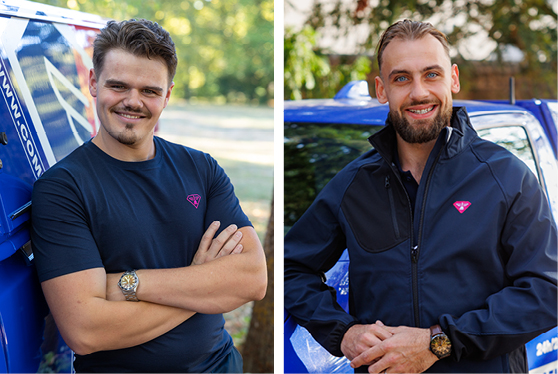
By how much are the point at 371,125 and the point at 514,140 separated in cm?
77

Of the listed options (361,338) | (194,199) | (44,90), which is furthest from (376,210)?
(44,90)

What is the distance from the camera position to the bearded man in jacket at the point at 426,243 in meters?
1.79

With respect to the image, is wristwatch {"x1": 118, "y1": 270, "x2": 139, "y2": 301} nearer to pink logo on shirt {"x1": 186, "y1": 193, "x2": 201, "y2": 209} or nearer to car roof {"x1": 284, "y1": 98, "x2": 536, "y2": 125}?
pink logo on shirt {"x1": 186, "y1": 193, "x2": 201, "y2": 209}

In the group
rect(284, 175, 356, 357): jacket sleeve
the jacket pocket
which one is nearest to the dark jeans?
rect(284, 175, 356, 357): jacket sleeve

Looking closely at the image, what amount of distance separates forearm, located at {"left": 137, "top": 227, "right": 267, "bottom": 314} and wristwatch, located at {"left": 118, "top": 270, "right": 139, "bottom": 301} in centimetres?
2

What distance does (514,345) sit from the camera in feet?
5.95

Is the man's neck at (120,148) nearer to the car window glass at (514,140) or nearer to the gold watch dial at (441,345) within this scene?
the gold watch dial at (441,345)

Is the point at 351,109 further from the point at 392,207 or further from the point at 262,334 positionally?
Answer: the point at 262,334

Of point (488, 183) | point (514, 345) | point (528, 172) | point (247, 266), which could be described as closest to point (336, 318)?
point (247, 266)

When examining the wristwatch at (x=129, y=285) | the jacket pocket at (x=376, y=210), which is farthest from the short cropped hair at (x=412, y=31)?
the wristwatch at (x=129, y=285)

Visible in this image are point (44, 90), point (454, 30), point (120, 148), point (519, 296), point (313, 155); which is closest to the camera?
point (519, 296)

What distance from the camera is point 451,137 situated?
6.43 feet

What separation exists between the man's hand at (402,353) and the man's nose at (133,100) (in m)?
1.30

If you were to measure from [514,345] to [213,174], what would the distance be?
4.55 feet
